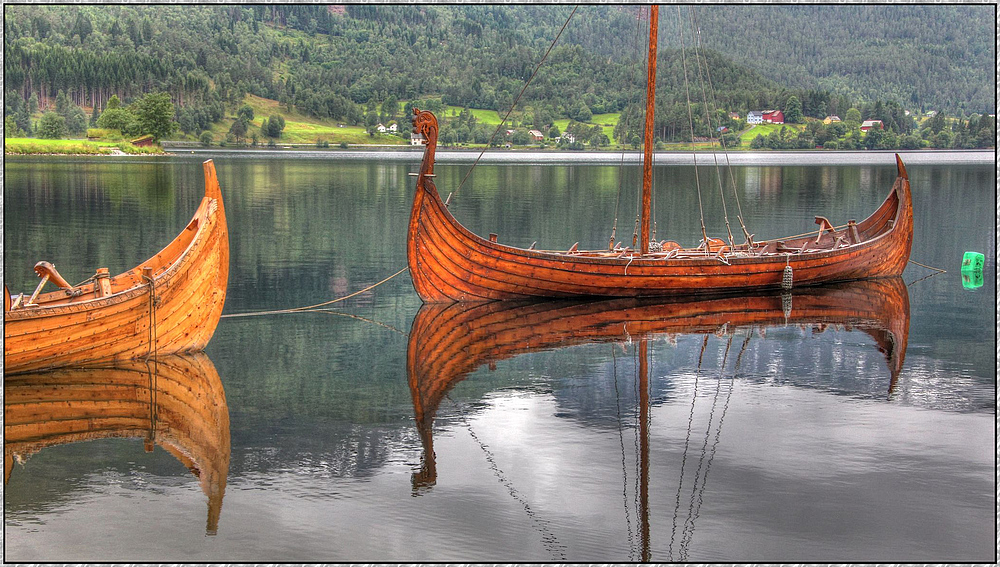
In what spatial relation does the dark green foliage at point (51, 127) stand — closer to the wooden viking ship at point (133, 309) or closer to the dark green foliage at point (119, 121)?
the dark green foliage at point (119, 121)

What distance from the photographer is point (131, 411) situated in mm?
16781

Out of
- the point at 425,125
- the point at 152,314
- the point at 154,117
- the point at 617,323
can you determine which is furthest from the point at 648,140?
the point at 154,117

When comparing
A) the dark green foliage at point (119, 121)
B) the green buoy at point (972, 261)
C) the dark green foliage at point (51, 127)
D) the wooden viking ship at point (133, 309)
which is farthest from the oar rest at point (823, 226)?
the dark green foliage at point (51, 127)

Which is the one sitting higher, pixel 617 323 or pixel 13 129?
pixel 13 129

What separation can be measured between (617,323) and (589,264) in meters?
2.67

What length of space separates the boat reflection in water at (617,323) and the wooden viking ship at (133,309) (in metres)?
4.50

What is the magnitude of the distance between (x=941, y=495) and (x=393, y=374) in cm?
1042

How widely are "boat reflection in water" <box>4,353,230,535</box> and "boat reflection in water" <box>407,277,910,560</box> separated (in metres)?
3.79

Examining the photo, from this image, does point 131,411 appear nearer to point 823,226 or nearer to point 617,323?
point 617,323

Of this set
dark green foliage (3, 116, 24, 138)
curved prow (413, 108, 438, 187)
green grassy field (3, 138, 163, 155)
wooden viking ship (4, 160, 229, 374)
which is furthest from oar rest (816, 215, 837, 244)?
dark green foliage (3, 116, 24, 138)

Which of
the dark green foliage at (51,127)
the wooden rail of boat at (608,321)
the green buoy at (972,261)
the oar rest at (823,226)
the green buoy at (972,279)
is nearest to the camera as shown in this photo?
the wooden rail of boat at (608,321)

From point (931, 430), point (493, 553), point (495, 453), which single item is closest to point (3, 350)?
point (495, 453)

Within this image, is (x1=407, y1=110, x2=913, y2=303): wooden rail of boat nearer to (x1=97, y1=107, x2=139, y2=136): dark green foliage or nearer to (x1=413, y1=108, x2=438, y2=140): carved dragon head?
(x1=413, y1=108, x2=438, y2=140): carved dragon head

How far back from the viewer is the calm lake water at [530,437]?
40.5 ft
